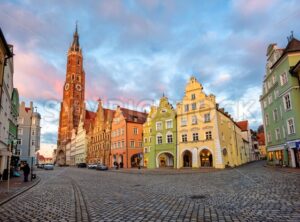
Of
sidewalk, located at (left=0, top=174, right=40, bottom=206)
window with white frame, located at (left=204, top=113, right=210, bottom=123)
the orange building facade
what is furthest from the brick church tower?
sidewalk, located at (left=0, top=174, right=40, bottom=206)

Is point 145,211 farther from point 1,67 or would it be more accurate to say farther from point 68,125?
point 68,125

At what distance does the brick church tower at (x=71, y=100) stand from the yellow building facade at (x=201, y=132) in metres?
87.1

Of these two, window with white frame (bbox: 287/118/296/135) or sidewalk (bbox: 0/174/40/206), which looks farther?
window with white frame (bbox: 287/118/296/135)

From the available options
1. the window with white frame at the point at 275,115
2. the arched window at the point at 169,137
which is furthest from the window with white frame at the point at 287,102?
the arched window at the point at 169,137

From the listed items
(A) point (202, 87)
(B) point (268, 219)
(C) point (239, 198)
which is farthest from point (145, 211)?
(A) point (202, 87)

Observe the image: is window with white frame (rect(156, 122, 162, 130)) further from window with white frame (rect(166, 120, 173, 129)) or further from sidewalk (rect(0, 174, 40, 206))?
sidewalk (rect(0, 174, 40, 206))

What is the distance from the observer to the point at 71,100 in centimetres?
12888

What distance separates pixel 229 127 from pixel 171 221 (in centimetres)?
4362

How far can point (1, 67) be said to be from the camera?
74.0 ft

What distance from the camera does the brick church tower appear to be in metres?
128

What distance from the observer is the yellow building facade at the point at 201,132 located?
39656mm

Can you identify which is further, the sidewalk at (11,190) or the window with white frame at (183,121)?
the window with white frame at (183,121)

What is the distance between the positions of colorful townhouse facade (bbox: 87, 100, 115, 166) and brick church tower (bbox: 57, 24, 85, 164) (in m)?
45.0

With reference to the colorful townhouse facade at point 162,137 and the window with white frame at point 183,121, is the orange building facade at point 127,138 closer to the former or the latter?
the colorful townhouse facade at point 162,137
